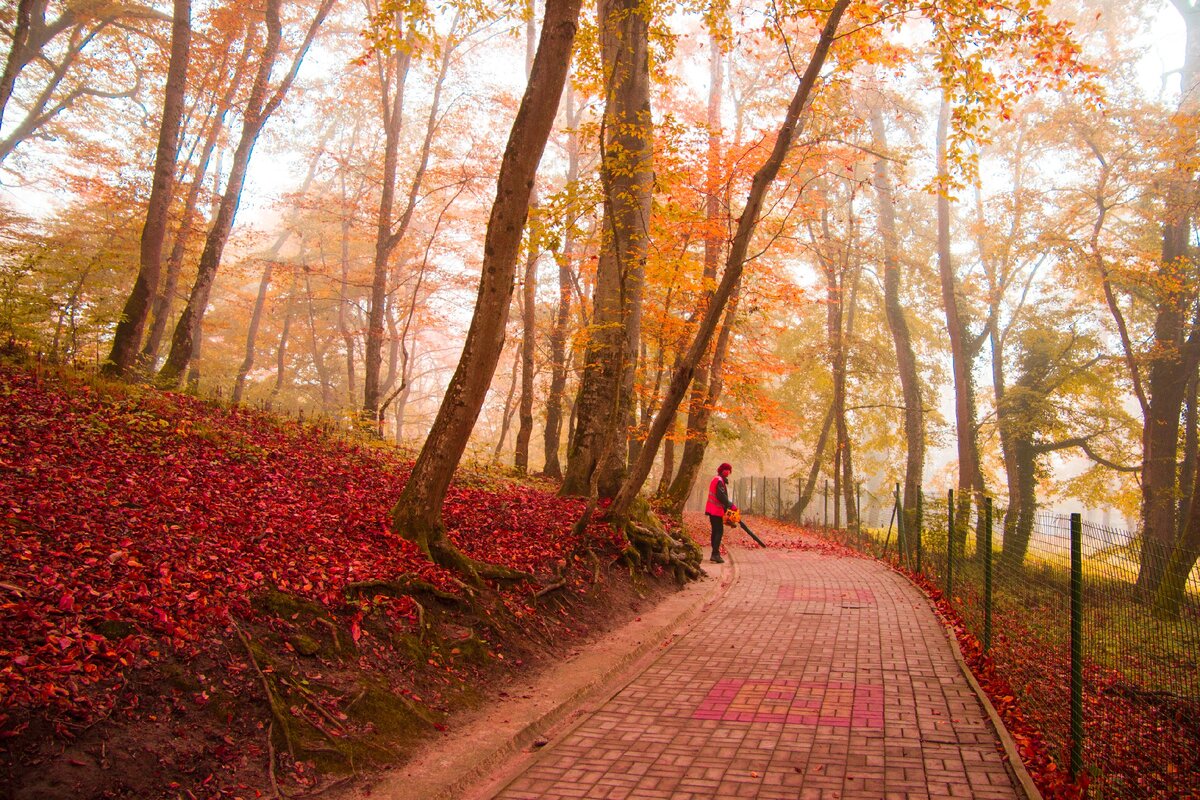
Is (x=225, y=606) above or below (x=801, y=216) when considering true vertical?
below

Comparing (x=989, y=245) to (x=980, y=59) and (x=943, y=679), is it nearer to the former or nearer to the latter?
(x=980, y=59)

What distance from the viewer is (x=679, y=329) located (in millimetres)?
17484

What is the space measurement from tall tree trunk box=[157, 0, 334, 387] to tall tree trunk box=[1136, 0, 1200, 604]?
19.4 metres

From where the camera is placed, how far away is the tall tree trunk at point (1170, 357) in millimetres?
16359

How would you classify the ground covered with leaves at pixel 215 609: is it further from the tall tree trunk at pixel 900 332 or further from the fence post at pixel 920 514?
the tall tree trunk at pixel 900 332

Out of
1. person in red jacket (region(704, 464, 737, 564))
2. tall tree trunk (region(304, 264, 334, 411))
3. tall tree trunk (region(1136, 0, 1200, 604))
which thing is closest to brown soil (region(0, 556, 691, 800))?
person in red jacket (region(704, 464, 737, 564))

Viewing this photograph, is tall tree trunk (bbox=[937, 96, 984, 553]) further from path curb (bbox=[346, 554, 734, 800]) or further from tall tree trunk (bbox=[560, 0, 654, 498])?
path curb (bbox=[346, 554, 734, 800])

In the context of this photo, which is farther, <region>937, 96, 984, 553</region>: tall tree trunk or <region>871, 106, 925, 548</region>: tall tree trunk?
<region>871, 106, 925, 548</region>: tall tree trunk

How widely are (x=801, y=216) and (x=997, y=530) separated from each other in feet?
50.6

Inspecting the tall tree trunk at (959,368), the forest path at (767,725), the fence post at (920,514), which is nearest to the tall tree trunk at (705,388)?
the fence post at (920,514)

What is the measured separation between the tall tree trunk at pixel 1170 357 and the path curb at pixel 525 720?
14.9 metres

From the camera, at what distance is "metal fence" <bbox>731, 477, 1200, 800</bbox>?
4738 mm

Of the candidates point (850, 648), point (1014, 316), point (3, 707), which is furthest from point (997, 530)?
point (1014, 316)

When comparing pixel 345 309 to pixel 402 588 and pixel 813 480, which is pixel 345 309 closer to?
pixel 813 480
